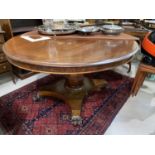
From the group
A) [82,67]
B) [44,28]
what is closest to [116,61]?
[82,67]

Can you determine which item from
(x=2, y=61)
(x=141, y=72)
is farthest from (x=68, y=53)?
(x=2, y=61)

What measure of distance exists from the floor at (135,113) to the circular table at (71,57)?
406 mm

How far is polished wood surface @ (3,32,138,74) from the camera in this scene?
0.95 m

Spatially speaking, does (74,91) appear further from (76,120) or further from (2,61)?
(2,61)

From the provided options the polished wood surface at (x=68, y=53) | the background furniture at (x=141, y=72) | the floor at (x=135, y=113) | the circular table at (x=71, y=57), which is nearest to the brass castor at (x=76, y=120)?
the circular table at (x=71, y=57)

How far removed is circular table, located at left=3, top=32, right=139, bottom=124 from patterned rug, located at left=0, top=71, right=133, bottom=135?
103 millimetres

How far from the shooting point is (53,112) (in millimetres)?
1564

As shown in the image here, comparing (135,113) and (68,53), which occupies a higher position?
(68,53)

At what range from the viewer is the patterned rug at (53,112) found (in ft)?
4.46

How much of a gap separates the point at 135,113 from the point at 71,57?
998 millimetres

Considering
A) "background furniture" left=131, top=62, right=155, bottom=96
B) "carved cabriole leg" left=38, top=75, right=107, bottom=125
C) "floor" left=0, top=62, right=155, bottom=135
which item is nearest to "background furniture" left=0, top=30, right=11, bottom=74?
"floor" left=0, top=62, right=155, bottom=135

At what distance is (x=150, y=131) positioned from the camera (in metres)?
1.35

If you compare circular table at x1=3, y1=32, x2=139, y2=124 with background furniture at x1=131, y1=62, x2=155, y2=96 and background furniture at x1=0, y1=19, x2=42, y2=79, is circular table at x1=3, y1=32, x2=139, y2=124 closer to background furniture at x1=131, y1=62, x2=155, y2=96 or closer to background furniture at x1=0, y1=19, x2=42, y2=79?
background furniture at x1=131, y1=62, x2=155, y2=96
